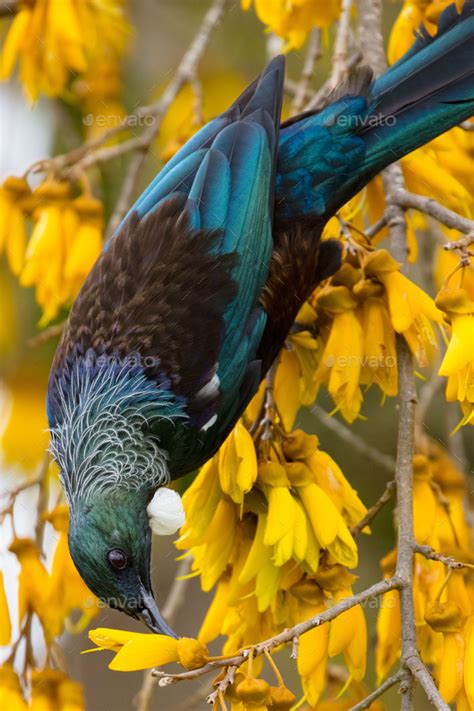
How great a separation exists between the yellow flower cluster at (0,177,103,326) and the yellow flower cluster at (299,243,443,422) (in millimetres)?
618

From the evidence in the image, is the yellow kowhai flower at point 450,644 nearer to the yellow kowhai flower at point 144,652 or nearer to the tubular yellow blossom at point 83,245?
the yellow kowhai flower at point 144,652

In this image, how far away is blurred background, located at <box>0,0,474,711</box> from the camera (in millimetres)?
3064

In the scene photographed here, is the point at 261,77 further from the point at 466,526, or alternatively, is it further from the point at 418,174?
the point at 466,526

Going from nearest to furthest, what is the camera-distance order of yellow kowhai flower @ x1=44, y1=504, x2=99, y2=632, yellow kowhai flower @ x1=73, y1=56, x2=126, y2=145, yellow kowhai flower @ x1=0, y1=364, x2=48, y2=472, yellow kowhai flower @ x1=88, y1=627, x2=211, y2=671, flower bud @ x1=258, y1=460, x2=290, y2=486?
→ yellow kowhai flower @ x1=88, y1=627, x2=211, y2=671 → flower bud @ x1=258, y1=460, x2=290, y2=486 → yellow kowhai flower @ x1=44, y1=504, x2=99, y2=632 → yellow kowhai flower @ x1=0, y1=364, x2=48, y2=472 → yellow kowhai flower @ x1=73, y1=56, x2=126, y2=145

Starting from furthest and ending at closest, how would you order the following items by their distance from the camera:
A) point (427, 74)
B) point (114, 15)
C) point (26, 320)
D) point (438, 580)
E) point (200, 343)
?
point (26, 320)
point (114, 15)
point (427, 74)
point (200, 343)
point (438, 580)

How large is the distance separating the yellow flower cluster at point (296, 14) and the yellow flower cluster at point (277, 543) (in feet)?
Answer: 3.28

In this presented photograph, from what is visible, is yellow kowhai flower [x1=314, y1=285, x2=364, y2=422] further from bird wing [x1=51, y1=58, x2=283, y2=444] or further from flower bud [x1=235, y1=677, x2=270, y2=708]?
flower bud [x1=235, y1=677, x2=270, y2=708]

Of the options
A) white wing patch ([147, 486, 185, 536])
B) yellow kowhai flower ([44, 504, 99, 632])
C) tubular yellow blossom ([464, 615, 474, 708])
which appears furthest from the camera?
yellow kowhai flower ([44, 504, 99, 632])

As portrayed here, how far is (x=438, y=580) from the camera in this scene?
6.74 ft

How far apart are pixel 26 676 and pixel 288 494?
629mm

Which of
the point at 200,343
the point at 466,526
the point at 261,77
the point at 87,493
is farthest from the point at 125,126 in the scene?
the point at 466,526

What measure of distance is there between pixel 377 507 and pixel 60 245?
104 centimetres
